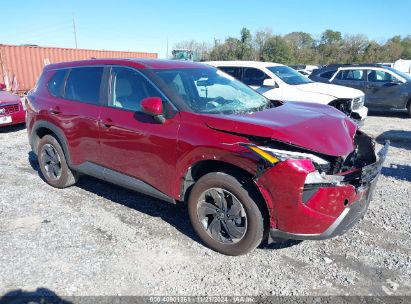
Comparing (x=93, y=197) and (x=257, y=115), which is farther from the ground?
(x=257, y=115)

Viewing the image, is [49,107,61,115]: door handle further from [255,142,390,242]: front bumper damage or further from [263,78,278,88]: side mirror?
[263,78,278,88]: side mirror

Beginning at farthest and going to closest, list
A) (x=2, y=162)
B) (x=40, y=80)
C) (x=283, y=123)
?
1. (x=2, y=162)
2. (x=40, y=80)
3. (x=283, y=123)

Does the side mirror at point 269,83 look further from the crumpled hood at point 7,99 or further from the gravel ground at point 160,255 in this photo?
the crumpled hood at point 7,99

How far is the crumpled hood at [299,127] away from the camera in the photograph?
9.59ft

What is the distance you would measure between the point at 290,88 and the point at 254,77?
97 centimetres

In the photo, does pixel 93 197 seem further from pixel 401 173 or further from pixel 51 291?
pixel 401 173

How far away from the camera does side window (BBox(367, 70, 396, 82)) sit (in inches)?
448

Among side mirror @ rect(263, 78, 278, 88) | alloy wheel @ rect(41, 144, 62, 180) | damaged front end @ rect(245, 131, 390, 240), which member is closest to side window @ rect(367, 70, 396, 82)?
side mirror @ rect(263, 78, 278, 88)

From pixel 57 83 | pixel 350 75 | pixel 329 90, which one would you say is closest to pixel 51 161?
pixel 57 83

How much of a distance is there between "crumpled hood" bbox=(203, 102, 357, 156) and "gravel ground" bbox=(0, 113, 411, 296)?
3.55 feet

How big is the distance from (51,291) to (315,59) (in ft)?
148

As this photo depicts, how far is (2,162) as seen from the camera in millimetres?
6398

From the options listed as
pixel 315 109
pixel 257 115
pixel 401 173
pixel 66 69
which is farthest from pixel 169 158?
pixel 401 173

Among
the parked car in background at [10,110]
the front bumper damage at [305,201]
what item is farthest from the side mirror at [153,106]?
the parked car in background at [10,110]
